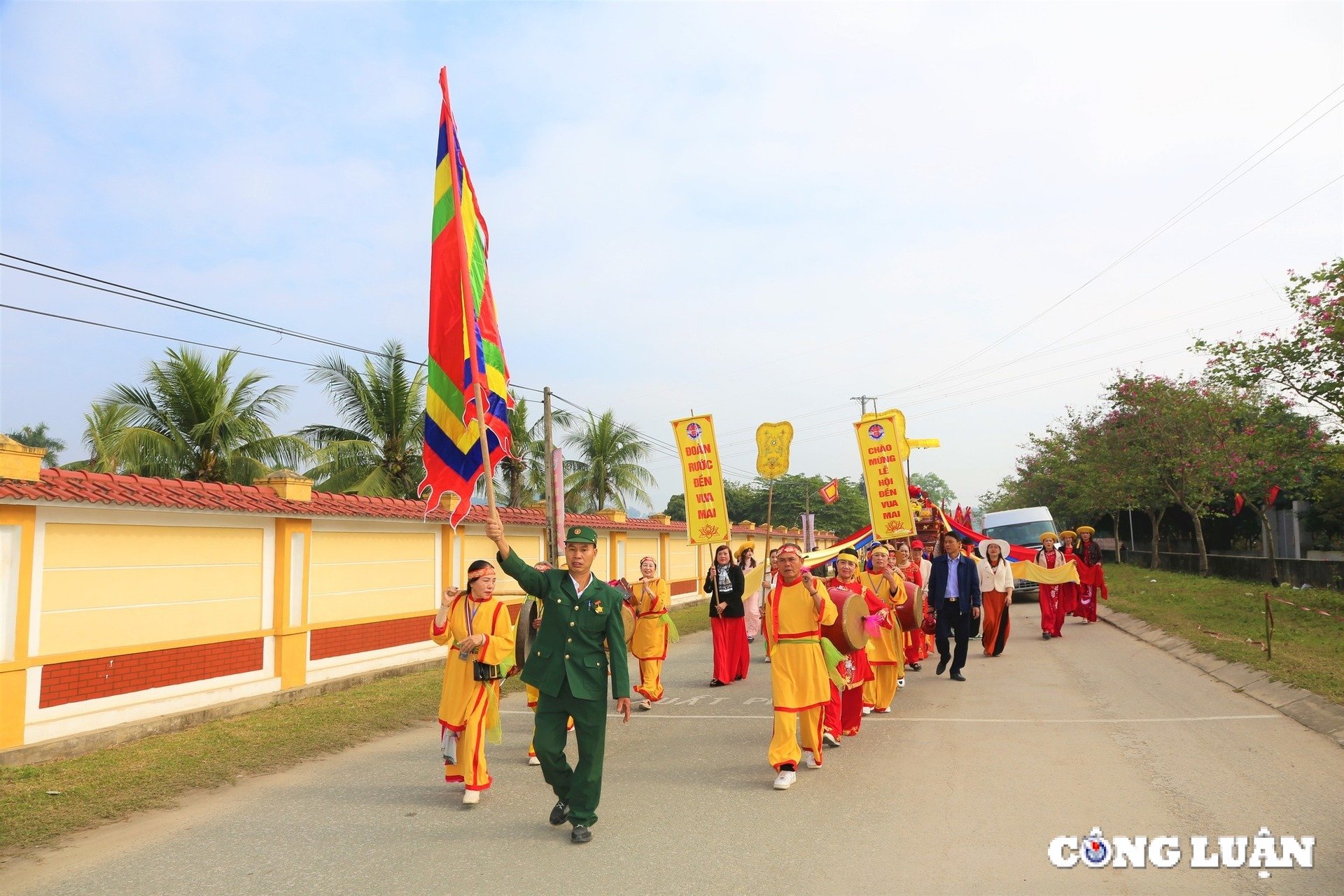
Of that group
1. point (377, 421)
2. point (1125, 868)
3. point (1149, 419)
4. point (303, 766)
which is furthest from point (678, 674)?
point (1149, 419)

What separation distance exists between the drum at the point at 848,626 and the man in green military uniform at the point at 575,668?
220 cm

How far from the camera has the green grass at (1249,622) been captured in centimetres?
1024

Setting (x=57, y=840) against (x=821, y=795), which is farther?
(x=821, y=795)

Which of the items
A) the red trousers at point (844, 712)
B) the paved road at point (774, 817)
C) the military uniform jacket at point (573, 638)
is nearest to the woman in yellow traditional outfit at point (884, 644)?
the paved road at point (774, 817)

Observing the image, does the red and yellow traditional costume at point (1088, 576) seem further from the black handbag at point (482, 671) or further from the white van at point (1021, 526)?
the black handbag at point (482, 671)

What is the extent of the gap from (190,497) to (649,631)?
16.4 feet

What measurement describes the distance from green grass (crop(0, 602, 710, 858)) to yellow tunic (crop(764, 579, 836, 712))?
164 inches

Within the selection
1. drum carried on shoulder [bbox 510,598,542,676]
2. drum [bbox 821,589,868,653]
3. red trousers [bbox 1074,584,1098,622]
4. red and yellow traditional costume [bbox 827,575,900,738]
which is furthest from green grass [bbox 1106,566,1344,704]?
drum carried on shoulder [bbox 510,598,542,676]

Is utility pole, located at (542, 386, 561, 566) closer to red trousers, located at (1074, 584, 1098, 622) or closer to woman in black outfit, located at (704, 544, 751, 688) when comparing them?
woman in black outfit, located at (704, 544, 751, 688)

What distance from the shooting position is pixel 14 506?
781cm

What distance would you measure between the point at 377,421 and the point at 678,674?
416 inches

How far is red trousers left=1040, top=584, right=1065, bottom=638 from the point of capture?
15.9m

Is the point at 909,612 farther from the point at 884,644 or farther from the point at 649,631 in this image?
the point at 649,631

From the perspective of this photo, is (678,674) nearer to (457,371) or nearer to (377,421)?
(457,371)
